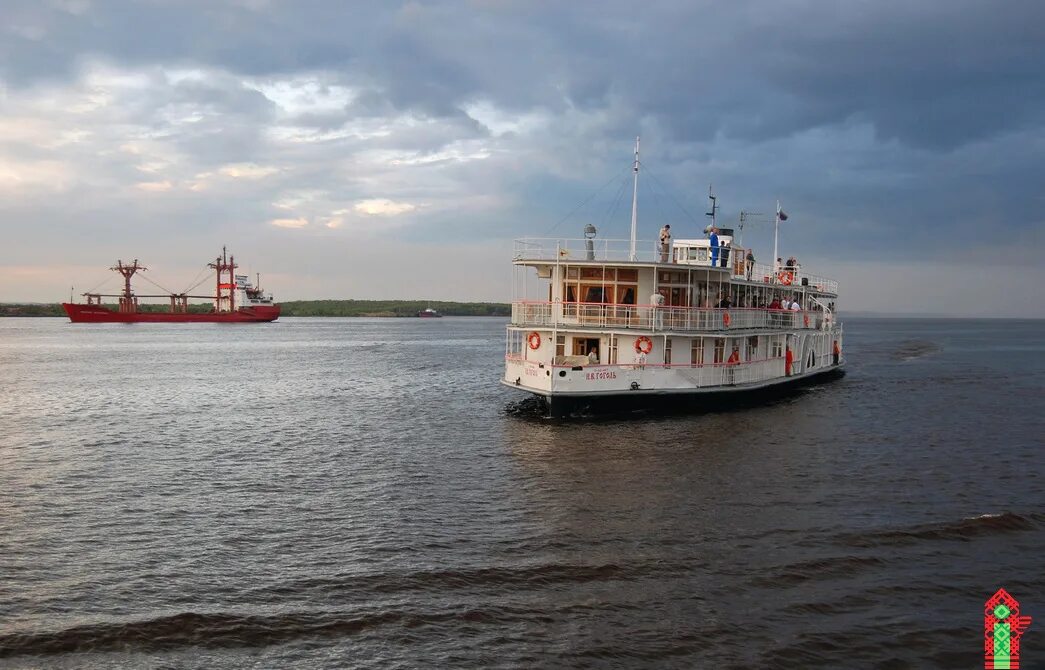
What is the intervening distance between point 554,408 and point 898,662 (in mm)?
20096

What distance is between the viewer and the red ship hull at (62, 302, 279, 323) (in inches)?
6073

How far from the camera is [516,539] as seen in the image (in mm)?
16984

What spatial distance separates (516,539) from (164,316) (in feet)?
532

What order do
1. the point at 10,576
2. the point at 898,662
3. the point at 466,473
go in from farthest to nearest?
1. the point at 466,473
2. the point at 10,576
3. the point at 898,662

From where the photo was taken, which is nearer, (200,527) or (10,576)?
(10,576)

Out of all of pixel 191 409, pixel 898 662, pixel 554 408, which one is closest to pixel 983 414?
pixel 554 408

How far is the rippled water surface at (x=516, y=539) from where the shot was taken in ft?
39.9

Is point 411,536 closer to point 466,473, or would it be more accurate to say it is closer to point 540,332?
point 466,473

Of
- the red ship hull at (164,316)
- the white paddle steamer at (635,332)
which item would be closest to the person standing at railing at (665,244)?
the white paddle steamer at (635,332)

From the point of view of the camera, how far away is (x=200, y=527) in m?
18.0

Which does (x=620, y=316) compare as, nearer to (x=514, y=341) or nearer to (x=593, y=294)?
(x=593, y=294)

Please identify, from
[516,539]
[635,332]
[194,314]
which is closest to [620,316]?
[635,332]

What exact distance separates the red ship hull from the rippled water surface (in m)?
132

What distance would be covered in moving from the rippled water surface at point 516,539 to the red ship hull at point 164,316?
131819 millimetres
